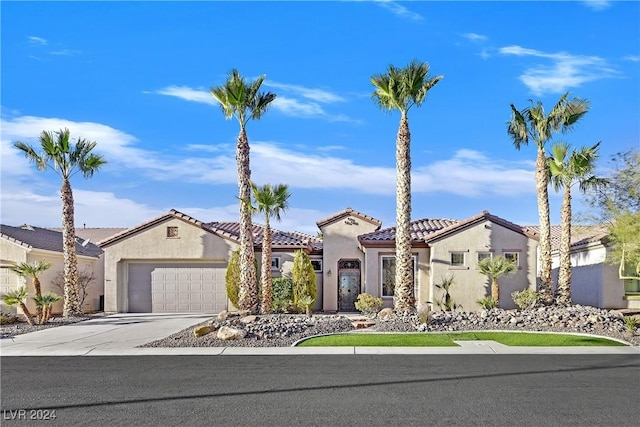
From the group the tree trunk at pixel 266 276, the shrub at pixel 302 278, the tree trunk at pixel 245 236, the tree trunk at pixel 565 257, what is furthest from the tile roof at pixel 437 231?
the tree trunk at pixel 245 236

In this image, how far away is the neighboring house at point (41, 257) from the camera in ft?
85.3

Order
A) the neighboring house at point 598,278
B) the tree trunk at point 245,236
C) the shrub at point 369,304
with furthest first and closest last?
the neighboring house at point 598,278 → the tree trunk at point 245,236 → the shrub at point 369,304

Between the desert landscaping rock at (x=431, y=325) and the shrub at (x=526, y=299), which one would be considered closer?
the desert landscaping rock at (x=431, y=325)

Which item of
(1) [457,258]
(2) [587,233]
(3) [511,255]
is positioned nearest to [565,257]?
(3) [511,255]

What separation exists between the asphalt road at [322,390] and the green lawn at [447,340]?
2.06m

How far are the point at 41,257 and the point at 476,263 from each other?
1942 cm

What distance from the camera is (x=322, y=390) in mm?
10758

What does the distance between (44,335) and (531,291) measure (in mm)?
18271

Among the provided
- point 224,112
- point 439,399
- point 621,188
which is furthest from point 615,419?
point 224,112

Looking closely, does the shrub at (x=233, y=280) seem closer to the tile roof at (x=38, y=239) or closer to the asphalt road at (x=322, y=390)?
the tile roof at (x=38, y=239)

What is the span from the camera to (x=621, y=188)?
2447 cm

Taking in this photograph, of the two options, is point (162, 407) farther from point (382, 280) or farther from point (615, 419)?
point (382, 280)

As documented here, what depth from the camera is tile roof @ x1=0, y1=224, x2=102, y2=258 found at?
86.7 feet

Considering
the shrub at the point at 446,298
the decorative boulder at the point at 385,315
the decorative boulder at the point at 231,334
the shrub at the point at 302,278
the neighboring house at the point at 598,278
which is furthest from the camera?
the neighboring house at the point at 598,278
